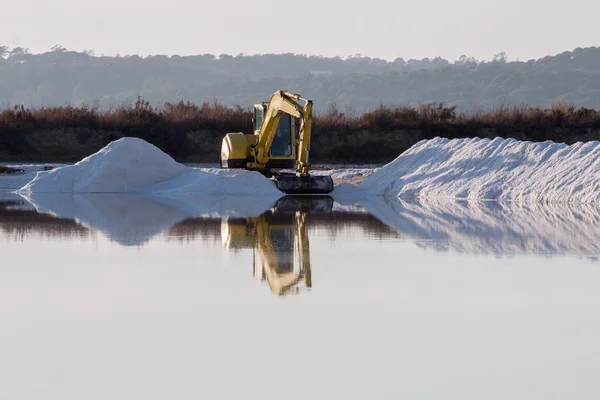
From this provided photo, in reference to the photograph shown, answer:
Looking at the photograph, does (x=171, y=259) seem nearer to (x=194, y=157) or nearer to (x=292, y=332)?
(x=292, y=332)

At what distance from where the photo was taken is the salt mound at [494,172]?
75.2ft

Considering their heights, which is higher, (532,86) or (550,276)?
(532,86)

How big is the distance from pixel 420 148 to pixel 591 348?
2206cm

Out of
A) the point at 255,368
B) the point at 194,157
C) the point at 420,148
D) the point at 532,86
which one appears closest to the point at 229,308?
the point at 255,368

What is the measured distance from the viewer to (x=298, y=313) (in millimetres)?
7672

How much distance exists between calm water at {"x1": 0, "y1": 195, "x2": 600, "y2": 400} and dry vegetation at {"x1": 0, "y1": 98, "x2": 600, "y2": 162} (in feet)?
84.7

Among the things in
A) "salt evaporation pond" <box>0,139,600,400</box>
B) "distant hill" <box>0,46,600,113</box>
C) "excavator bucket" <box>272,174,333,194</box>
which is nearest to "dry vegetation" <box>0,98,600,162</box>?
"excavator bucket" <box>272,174,333,194</box>

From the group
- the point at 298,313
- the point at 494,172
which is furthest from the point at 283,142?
the point at 298,313

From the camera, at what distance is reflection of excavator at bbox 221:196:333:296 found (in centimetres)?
959

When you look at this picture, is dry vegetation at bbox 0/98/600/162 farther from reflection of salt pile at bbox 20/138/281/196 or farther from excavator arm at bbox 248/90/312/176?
excavator arm at bbox 248/90/312/176

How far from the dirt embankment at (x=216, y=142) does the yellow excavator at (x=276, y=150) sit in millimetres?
12924

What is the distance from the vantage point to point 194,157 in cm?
4062

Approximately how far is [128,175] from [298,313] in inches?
778

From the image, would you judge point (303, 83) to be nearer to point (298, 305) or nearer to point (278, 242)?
point (278, 242)
